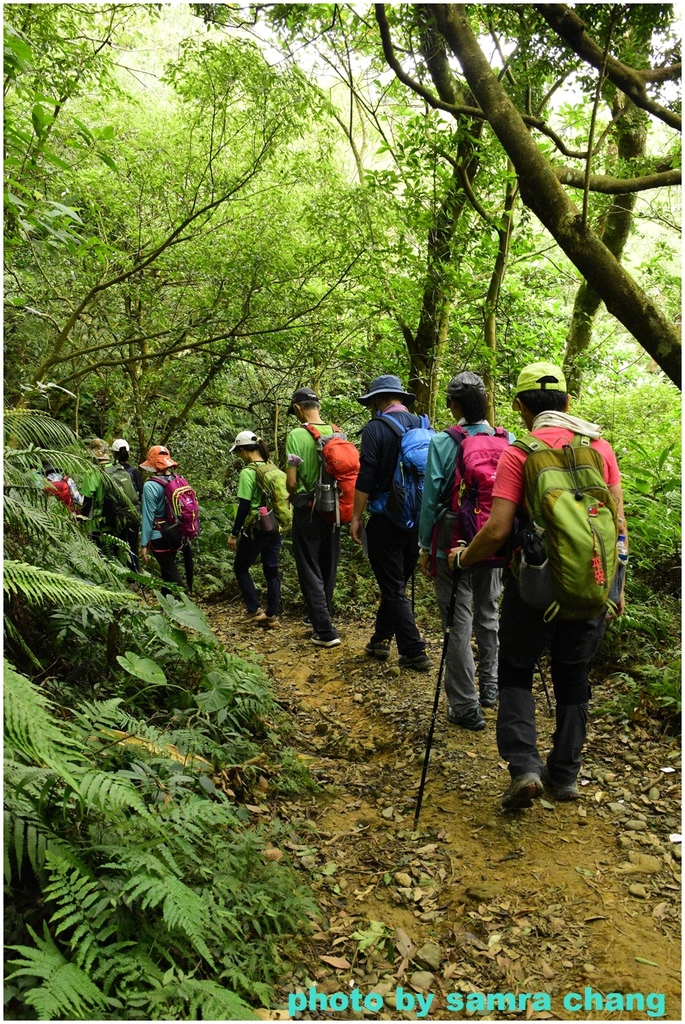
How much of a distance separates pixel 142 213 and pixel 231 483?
5128 mm

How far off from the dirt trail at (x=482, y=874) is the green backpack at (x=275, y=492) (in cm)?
321

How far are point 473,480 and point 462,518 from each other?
27 cm

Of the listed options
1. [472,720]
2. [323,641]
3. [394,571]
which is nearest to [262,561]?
[323,641]

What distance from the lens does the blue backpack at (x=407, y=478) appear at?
609cm

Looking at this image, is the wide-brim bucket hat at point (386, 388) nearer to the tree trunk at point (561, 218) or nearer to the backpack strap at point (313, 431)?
the backpack strap at point (313, 431)

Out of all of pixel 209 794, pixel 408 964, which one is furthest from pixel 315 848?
pixel 408 964

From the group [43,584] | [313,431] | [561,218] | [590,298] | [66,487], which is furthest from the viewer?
[590,298]

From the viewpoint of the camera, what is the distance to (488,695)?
5.59 m

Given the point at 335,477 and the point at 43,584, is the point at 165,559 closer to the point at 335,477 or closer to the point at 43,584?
the point at 335,477

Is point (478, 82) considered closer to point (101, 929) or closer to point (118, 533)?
point (101, 929)

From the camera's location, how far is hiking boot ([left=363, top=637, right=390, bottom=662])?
6902 mm

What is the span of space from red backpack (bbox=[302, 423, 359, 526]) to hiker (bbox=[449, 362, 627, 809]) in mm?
3163

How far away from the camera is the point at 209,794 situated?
3846mm

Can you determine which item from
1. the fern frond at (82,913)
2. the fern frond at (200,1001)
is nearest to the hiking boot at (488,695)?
the fern frond at (200,1001)
